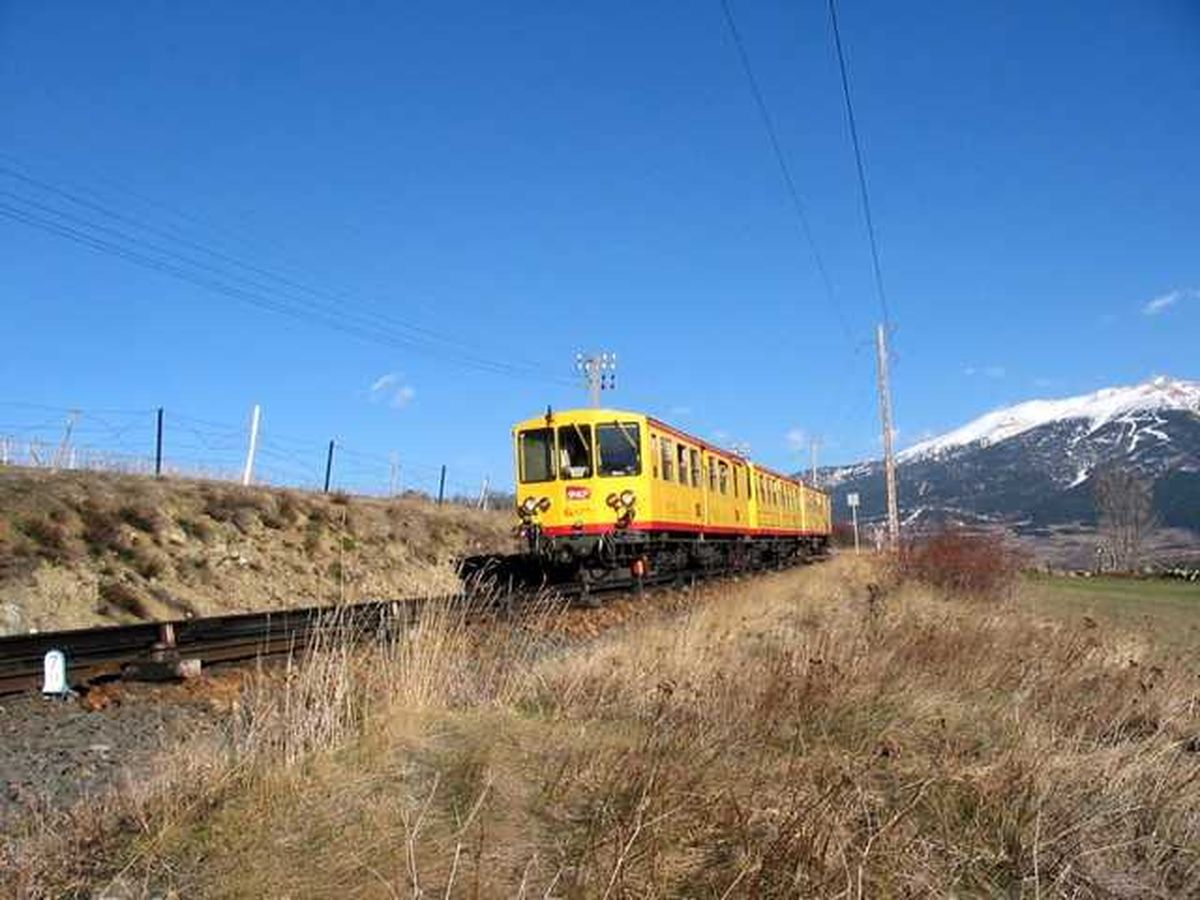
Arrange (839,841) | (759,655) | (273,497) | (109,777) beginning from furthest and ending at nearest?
(273,497) → (759,655) → (109,777) → (839,841)

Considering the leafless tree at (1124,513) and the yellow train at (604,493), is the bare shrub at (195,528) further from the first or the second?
the leafless tree at (1124,513)

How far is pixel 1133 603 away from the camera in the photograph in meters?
28.3

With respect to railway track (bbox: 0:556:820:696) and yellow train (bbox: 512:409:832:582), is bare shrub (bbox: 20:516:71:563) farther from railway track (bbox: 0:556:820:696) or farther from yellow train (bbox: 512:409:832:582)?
yellow train (bbox: 512:409:832:582)

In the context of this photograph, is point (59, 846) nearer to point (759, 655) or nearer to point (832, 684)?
point (832, 684)

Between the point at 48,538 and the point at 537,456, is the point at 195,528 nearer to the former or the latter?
the point at 48,538

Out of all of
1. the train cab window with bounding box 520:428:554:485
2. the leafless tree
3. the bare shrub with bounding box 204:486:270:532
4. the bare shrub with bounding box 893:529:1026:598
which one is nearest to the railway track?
the train cab window with bounding box 520:428:554:485

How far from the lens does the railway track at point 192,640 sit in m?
7.33

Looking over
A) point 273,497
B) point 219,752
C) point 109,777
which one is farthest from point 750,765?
point 273,497

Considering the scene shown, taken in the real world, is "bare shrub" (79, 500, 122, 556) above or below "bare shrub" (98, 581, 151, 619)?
Result: above

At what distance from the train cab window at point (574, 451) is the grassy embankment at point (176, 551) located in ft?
10.7

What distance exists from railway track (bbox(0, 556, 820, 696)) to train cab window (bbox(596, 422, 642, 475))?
5.72 m

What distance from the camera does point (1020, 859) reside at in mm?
3750

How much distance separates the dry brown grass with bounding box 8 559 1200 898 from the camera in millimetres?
3406

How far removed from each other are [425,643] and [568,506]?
11.7 metres
